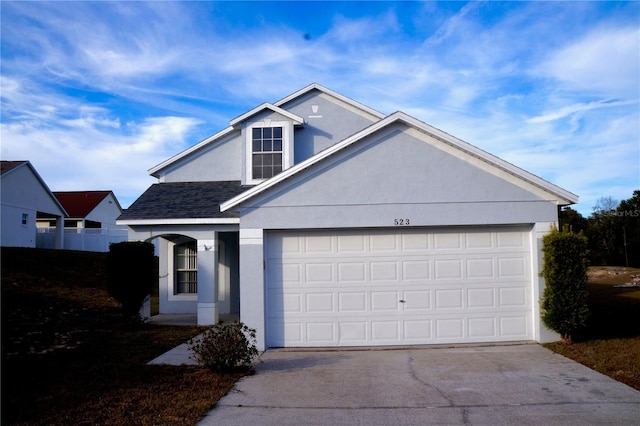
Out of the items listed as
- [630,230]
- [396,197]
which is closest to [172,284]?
[396,197]

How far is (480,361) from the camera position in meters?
9.85

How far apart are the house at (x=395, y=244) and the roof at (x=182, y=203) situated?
3.06 meters

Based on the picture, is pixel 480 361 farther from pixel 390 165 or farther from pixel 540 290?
pixel 390 165

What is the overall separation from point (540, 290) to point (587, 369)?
235 cm

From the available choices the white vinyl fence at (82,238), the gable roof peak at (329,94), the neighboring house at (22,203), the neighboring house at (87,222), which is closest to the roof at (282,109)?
the gable roof peak at (329,94)

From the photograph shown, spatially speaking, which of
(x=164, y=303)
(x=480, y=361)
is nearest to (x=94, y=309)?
(x=164, y=303)

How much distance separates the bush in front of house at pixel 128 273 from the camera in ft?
48.6

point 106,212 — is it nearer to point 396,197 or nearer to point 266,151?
point 266,151

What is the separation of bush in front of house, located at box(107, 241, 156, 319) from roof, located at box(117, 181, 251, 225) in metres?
0.77

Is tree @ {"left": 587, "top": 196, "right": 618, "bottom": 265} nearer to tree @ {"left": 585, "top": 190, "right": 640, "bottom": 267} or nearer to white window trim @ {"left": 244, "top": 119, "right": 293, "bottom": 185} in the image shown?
tree @ {"left": 585, "top": 190, "right": 640, "bottom": 267}

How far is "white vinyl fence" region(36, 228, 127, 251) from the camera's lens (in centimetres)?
3238

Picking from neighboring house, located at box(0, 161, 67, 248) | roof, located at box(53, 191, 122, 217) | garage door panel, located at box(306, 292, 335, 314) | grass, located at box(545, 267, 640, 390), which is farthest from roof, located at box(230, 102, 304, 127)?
roof, located at box(53, 191, 122, 217)

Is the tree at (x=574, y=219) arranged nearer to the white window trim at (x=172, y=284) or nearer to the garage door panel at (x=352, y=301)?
the white window trim at (x=172, y=284)

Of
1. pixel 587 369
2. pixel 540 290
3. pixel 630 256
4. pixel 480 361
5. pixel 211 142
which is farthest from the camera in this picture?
pixel 630 256
